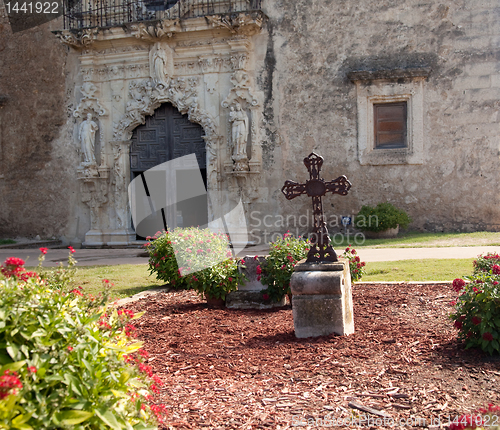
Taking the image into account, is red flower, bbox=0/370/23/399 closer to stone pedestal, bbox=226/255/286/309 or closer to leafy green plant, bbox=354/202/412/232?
stone pedestal, bbox=226/255/286/309

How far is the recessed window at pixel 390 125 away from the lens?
43.1ft

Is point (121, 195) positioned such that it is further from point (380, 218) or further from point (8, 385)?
point (8, 385)

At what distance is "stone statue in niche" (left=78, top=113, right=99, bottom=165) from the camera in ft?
46.3

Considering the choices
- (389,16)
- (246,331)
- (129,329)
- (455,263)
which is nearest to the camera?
(129,329)

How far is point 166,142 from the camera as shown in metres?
14.3

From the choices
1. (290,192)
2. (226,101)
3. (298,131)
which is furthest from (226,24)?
(290,192)

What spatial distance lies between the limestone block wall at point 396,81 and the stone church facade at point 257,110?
0.04 metres

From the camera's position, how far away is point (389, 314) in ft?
16.6

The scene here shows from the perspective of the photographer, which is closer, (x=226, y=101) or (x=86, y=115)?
(x=226, y=101)

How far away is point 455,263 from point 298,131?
6.67 m

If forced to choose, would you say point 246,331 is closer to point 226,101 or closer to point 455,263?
point 455,263

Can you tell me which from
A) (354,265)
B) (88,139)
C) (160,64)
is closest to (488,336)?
(354,265)

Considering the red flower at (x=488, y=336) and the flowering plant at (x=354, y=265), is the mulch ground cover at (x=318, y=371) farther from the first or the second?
the flowering plant at (x=354, y=265)

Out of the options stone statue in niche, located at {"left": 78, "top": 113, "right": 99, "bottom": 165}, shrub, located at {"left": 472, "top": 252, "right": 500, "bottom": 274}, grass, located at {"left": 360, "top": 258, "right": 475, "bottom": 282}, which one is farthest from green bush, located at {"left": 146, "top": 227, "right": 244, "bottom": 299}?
stone statue in niche, located at {"left": 78, "top": 113, "right": 99, "bottom": 165}
